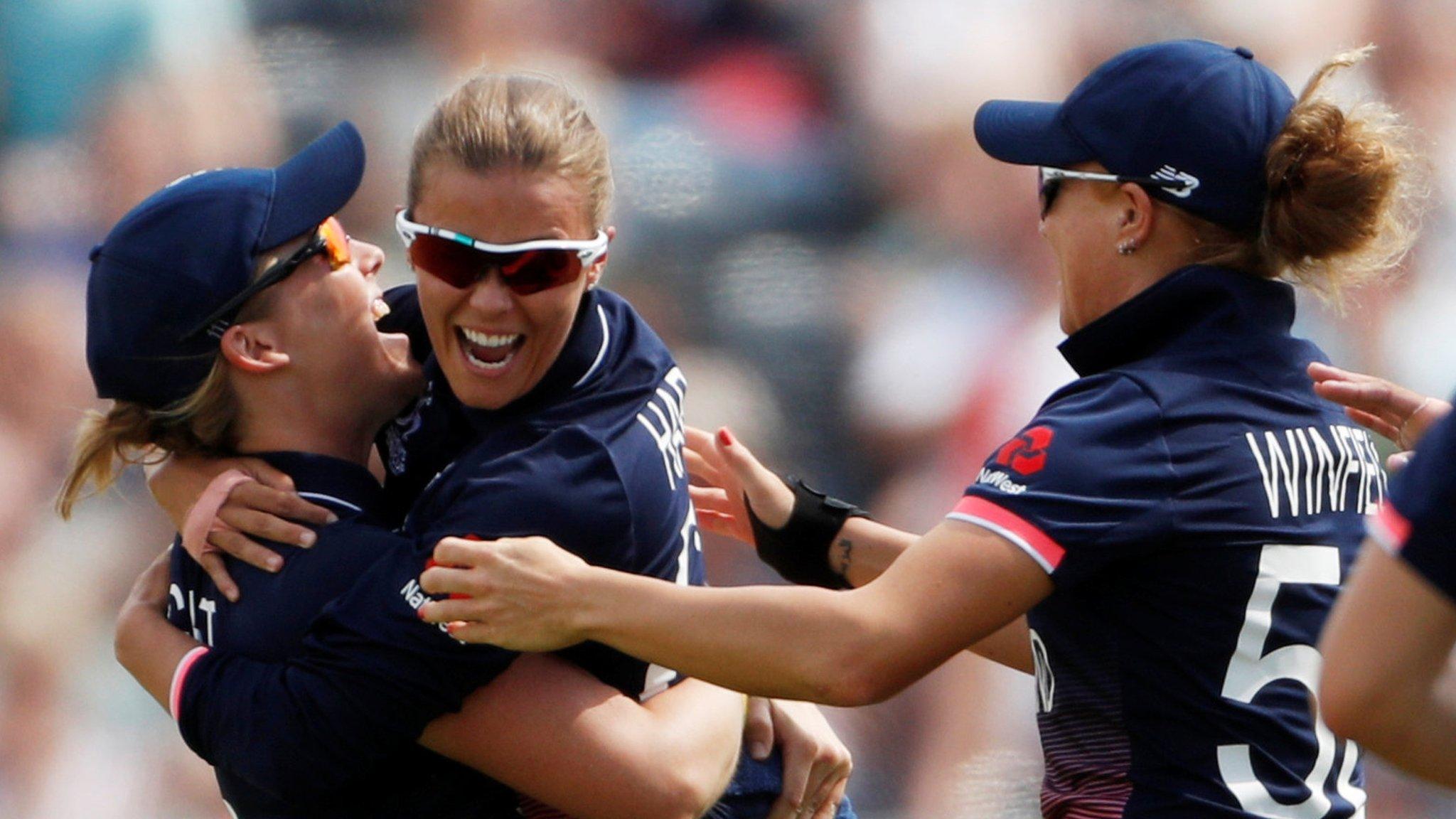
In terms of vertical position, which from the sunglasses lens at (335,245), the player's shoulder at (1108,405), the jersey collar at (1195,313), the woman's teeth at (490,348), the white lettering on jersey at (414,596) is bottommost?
→ the white lettering on jersey at (414,596)

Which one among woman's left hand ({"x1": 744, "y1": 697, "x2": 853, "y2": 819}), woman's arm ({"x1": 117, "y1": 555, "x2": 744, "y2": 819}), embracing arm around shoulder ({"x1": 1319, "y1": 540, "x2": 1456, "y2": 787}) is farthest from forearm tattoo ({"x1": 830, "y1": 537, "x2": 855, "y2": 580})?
embracing arm around shoulder ({"x1": 1319, "y1": 540, "x2": 1456, "y2": 787})

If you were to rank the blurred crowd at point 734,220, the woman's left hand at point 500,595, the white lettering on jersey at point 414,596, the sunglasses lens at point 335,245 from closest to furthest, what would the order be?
the woman's left hand at point 500,595 → the white lettering on jersey at point 414,596 → the sunglasses lens at point 335,245 → the blurred crowd at point 734,220

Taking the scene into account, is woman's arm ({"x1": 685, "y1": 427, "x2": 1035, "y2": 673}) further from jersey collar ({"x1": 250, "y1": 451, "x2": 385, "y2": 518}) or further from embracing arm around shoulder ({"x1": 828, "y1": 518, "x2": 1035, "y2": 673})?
jersey collar ({"x1": 250, "y1": 451, "x2": 385, "y2": 518})

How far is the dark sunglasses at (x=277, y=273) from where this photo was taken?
84.9 inches

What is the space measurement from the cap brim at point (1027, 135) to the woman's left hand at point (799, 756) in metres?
0.85

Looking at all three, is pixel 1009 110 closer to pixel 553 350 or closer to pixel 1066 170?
pixel 1066 170

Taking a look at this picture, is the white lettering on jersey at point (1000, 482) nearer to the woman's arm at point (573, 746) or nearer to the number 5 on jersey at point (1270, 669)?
the number 5 on jersey at point (1270, 669)

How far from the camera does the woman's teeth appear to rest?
6.90 feet

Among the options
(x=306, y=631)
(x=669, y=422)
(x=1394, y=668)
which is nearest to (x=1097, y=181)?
(x=669, y=422)

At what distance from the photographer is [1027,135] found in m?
2.16

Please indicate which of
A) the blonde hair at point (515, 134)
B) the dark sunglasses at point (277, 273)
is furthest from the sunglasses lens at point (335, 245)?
the blonde hair at point (515, 134)

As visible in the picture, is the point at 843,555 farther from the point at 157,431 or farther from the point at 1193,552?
the point at 157,431

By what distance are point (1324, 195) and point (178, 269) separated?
149 centimetres

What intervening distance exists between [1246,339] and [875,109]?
1.76 meters
